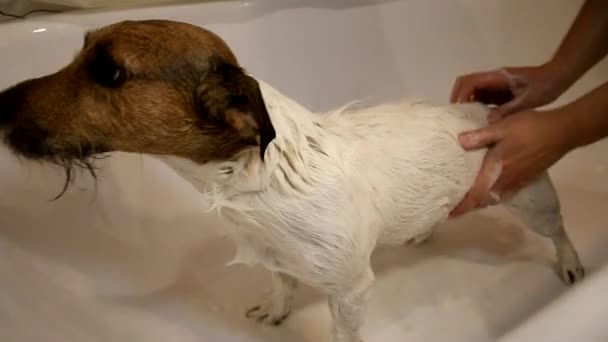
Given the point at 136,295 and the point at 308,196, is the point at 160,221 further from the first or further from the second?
the point at 308,196

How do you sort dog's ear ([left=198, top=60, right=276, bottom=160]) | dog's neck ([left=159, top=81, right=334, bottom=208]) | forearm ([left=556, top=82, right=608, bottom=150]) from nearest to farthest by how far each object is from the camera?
dog's ear ([left=198, top=60, right=276, bottom=160]) < dog's neck ([left=159, top=81, right=334, bottom=208]) < forearm ([left=556, top=82, right=608, bottom=150])

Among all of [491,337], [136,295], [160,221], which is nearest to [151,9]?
[160,221]

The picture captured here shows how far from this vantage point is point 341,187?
1067 millimetres

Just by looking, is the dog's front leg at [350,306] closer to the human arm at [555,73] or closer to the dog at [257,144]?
the dog at [257,144]

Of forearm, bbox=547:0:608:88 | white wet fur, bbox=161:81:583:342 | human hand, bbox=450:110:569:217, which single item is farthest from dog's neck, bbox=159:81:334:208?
forearm, bbox=547:0:608:88

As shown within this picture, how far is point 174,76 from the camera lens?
3.01 ft

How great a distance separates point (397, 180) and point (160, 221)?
73cm

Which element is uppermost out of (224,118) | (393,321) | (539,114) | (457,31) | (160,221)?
(224,118)

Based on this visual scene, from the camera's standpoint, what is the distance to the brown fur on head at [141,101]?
91cm

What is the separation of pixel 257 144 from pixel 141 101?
181 mm

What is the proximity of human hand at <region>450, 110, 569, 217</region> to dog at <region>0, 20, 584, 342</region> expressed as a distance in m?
0.03

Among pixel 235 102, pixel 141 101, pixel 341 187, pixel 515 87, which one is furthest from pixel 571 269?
pixel 141 101

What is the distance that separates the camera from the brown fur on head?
0.91 m

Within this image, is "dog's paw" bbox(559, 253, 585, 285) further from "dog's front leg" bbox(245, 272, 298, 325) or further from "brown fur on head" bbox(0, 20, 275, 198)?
"brown fur on head" bbox(0, 20, 275, 198)
